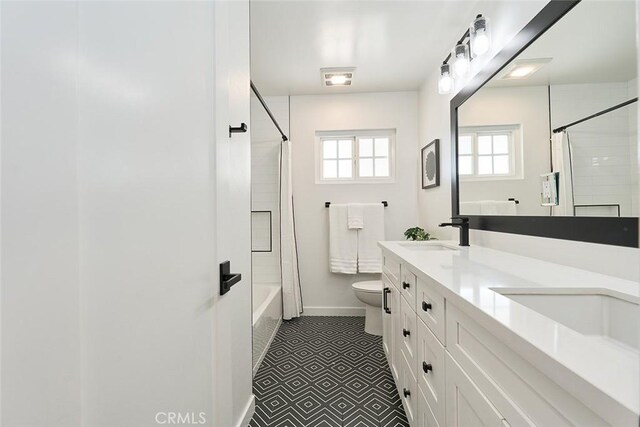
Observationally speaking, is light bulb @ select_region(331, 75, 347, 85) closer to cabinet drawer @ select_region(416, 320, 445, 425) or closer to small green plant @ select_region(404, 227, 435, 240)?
small green plant @ select_region(404, 227, 435, 240)

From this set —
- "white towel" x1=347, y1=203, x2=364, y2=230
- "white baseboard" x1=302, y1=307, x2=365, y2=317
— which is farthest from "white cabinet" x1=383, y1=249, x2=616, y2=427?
"white baseboard" x1=302, y1=307, x2=365, y2=317

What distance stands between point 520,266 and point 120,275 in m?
1.37

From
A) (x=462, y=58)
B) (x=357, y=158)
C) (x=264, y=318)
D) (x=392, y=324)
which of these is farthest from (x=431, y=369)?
(x=357, y=158)

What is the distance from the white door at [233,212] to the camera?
35.7 inches

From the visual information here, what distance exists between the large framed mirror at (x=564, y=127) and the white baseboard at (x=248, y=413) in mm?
1631

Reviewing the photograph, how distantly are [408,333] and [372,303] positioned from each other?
1155mm

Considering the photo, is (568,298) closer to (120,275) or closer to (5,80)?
(120,275)

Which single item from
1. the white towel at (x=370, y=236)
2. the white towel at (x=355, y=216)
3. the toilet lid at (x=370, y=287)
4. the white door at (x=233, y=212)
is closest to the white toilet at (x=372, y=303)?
the toilet lid at (x=370, y=287)

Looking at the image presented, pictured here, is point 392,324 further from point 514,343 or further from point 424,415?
point 514,343

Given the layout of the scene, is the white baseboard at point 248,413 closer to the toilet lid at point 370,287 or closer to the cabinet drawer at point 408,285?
the cabinet drawer at point 408,285

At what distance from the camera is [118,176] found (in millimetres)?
588

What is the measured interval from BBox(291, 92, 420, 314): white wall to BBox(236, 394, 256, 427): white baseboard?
165 cm

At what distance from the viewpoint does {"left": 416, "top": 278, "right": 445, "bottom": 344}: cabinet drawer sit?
0.98 metres

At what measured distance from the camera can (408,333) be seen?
4.71 feet
